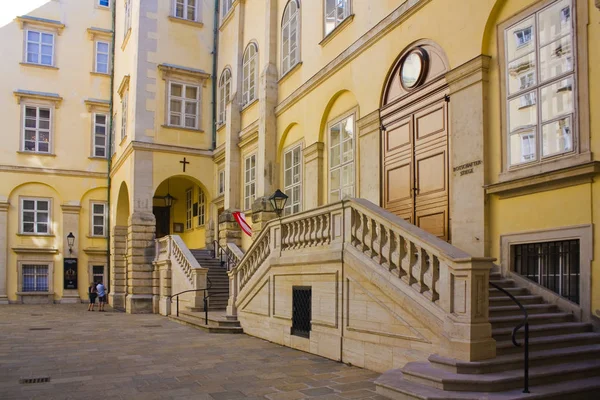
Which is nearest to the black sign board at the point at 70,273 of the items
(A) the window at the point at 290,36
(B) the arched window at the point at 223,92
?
(B) the arched window at the point at 223,92

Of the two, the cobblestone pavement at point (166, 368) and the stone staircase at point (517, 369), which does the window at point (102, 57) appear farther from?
the stone staircase at point (517, 369)

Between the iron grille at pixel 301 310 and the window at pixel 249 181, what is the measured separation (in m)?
9.47

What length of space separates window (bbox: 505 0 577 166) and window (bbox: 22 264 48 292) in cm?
2527

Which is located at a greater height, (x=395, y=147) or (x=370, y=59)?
(x=370, y=59)

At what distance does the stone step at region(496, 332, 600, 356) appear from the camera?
7.22 metres

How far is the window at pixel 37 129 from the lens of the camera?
29031mm

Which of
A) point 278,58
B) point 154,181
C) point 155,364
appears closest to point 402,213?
point 155,364

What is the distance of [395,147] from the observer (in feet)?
41.4

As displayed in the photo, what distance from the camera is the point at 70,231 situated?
2908 centimetres

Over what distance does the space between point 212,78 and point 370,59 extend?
1295 cm

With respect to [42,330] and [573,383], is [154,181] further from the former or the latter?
[573,383]

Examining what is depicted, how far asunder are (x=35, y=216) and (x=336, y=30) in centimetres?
1985

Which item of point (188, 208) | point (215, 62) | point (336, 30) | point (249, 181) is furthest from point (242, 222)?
point (188, 208)

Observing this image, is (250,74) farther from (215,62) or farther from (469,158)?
(469,158)
